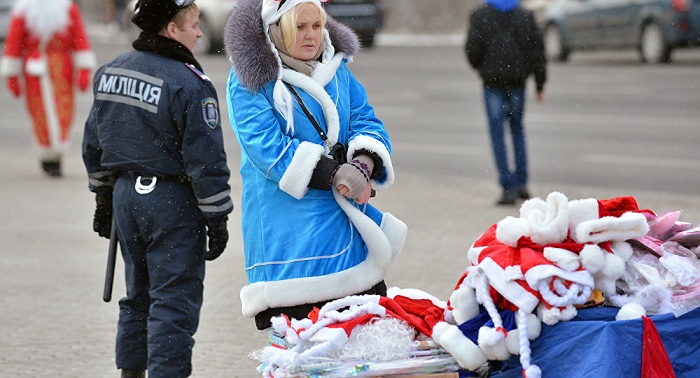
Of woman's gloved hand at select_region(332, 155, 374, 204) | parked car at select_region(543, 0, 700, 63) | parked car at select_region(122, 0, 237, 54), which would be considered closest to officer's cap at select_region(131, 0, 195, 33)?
woman's gloved hand at select_region(332, 155, 374, 204)

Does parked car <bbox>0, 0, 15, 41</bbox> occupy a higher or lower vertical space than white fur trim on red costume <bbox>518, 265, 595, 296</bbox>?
lower

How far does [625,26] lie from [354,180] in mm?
18932

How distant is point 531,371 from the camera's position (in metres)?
4.20

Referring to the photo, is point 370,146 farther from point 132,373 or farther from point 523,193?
point 523,193

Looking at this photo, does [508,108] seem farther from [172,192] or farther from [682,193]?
[172,192]

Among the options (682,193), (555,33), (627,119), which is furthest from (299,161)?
(555,33)

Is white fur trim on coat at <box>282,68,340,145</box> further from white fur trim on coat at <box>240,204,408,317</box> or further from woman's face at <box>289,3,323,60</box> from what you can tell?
white fur trim on coat at <box>240,204,408,317</box>

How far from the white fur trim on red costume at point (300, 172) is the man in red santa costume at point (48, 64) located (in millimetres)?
7594

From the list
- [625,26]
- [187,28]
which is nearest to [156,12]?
[187,28]

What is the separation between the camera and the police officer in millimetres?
5277

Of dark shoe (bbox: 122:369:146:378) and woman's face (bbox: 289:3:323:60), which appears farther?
dark shoe (bbox: 122:369:146:378)

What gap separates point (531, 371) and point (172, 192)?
72.4 inches

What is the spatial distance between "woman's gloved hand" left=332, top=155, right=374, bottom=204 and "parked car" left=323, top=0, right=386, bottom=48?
79.3ft

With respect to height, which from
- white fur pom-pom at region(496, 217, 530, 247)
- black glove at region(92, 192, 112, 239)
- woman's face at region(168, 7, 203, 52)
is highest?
woman's face at region(168, 7, 203, 52)
